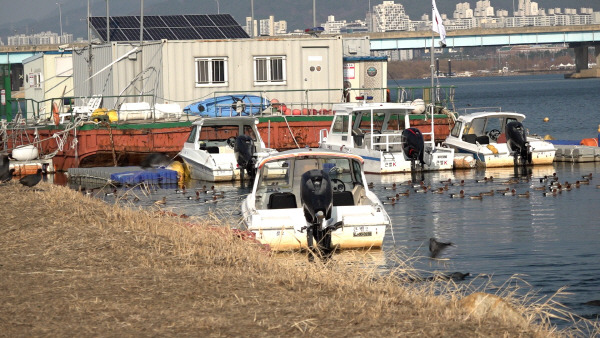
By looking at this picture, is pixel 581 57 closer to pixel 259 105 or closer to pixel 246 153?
pixel 259 105

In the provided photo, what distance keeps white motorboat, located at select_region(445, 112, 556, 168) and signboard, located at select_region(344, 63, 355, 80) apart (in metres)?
10.6

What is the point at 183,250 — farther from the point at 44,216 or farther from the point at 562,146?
the point at 562,146

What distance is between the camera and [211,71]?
139ft

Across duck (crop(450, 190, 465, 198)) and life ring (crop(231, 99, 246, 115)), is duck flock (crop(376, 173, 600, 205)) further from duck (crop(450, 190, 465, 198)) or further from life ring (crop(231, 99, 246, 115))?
life ring (crop(231, 99, 246, 115))

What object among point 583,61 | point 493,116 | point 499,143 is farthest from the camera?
point 583,61

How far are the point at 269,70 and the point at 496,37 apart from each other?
349 feet

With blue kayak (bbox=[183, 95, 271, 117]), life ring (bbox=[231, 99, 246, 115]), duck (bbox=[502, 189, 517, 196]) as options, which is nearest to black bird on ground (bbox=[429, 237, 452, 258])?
duck (bbox=[502, 189, 517, 196])

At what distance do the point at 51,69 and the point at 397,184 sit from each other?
103 feet

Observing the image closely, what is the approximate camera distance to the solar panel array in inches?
1842

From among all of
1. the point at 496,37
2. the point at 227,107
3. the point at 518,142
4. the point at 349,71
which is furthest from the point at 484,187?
the point at 496,37

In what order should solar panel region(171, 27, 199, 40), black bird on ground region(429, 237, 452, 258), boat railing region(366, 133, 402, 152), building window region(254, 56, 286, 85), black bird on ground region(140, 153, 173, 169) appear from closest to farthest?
1. black bird on ground region(429, 237, 452, 258)
2. boat railing region(366, 133, 402, 152)
3. black bird on ground region(140, 153, 173, 169)
4. building window region(254, 56, 286, 85)
5. solar panel region(171, 27, 199, 40)

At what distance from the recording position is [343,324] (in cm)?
956

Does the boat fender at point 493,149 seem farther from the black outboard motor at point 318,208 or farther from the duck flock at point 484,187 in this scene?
the black outboard motor at point 318,208

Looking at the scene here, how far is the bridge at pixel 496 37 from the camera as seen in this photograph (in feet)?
452
